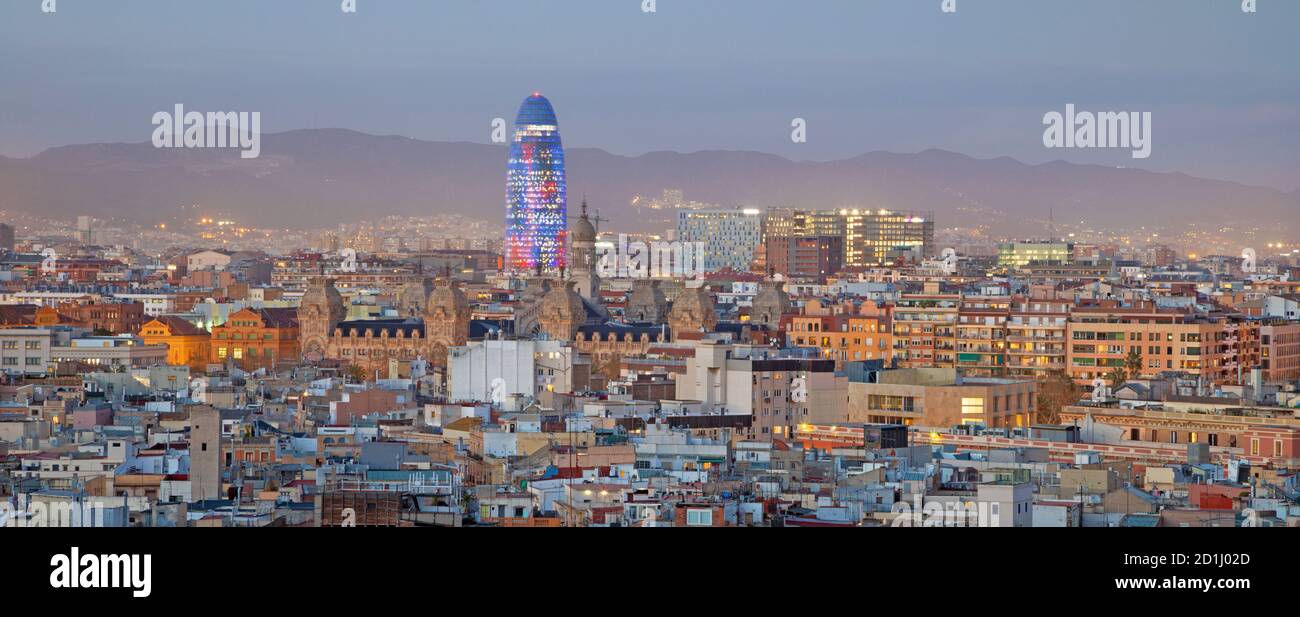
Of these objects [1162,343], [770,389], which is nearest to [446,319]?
[1162,343]

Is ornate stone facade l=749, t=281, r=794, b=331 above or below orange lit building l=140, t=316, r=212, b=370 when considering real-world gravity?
above

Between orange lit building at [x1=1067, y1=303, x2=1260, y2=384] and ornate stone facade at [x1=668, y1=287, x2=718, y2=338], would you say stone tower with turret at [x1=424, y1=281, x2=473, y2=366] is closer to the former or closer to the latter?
ornate stone facade at [x1=668, y1=287, x2=718, y2=338]

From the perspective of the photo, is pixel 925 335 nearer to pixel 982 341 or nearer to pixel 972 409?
pixel 982 341

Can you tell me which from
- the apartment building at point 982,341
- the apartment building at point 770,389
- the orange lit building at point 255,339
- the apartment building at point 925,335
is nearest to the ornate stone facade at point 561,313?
the orange lit building at point 255,339

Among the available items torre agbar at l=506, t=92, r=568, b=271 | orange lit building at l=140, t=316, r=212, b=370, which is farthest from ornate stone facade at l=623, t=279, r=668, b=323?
torre agbar at l=506, t=92, r=568, b=271
